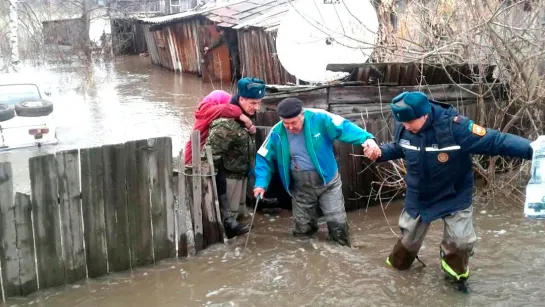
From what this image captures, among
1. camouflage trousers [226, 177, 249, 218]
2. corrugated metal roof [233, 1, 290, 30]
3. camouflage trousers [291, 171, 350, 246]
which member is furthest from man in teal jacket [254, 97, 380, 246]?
corrugated metal roof [233, 1, 290, 30]

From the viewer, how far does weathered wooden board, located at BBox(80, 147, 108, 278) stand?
466cm

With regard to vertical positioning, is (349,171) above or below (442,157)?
below

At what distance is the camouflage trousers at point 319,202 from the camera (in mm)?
5387

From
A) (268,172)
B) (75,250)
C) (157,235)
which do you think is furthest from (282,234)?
(75,250)

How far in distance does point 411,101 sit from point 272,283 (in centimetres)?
203

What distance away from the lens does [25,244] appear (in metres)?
4.46

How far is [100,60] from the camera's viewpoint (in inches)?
1334

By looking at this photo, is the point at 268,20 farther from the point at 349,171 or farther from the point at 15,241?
the point at 15,241

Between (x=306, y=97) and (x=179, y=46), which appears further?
(x=179, y=46)

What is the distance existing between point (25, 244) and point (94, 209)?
598mm

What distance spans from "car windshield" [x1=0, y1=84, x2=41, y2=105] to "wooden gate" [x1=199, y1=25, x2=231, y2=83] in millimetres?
8857

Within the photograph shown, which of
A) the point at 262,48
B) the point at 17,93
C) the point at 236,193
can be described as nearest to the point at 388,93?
the point at 236,193

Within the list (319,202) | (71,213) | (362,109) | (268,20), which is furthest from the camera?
(268,20)

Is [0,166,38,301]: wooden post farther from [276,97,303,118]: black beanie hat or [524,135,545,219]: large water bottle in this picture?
[524,135,545,219]: large water bottle
